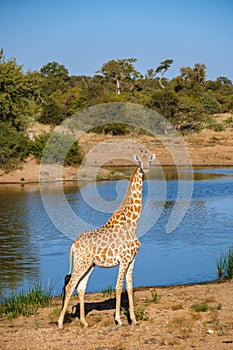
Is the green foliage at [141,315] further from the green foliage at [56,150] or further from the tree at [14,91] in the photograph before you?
the green foliage at [56,150]

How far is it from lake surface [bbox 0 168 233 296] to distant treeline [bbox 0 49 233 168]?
3557mm

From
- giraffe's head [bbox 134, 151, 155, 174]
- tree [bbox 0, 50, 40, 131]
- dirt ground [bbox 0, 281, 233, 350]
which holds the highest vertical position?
tree [bbox 0, 50, 40, 131]

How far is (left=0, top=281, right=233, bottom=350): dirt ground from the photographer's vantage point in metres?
7.08

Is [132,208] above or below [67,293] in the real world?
above

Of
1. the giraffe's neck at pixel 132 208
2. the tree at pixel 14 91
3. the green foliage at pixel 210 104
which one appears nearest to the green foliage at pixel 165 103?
the green foliage at pixel 210 104

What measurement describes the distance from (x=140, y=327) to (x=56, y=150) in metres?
26.1

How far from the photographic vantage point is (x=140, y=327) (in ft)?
25.3

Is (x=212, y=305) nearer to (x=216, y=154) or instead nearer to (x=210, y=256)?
(x=210, y=256)

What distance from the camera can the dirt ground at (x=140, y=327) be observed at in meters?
7.08

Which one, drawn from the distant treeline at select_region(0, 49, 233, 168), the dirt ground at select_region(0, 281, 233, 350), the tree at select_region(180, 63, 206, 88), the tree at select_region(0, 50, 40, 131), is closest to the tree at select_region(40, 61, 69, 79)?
the distant treeline at select_region(0, 49, 233, 168)

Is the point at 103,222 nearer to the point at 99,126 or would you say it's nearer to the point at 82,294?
the point at 82,294

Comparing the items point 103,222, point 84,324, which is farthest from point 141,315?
point 103,222

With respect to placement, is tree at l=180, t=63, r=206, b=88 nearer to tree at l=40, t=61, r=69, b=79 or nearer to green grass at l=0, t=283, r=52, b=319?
tree at l=40, t=61, r=69, b=79

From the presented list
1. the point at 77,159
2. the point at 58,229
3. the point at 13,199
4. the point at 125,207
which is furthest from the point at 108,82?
the point at 125,207
